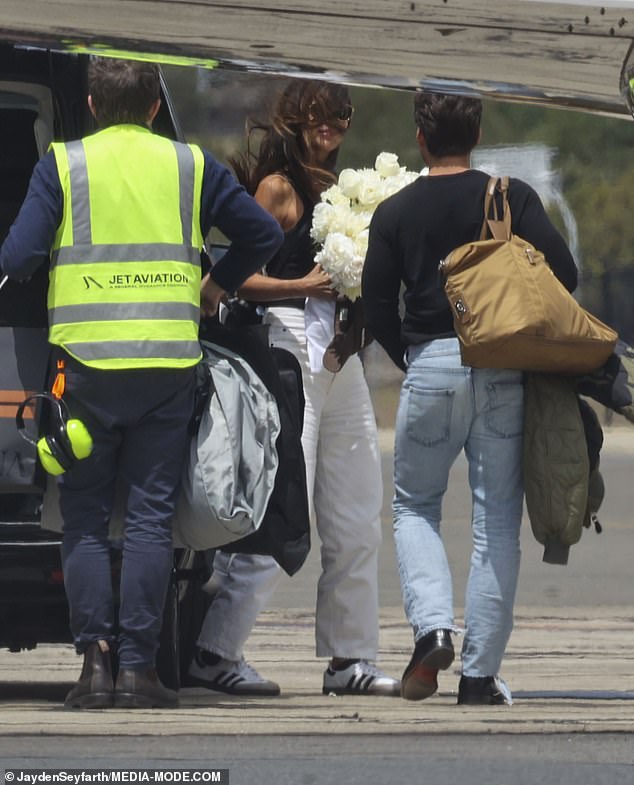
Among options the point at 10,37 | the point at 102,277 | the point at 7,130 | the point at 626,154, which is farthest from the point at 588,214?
the point at 10,37

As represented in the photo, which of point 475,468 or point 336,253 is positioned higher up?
point 336,253

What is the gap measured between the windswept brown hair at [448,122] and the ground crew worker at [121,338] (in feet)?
2.21

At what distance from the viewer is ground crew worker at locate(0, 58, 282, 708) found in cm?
451

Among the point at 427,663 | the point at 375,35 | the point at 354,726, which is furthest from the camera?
the point at 427,663

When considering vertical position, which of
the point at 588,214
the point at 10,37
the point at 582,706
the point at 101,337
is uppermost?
the point at 10,37

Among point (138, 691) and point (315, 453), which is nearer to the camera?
point (138, 691)

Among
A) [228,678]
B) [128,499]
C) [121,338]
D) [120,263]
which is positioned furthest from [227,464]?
[228,678]

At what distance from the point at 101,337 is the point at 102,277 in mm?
152

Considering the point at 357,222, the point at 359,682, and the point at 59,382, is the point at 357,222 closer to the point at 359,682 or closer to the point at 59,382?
the point at 59,382

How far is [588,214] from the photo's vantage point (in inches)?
704

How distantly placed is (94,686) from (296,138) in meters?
1.72

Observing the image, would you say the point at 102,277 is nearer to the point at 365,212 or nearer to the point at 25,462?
the point at 25,462

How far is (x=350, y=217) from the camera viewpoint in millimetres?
5164

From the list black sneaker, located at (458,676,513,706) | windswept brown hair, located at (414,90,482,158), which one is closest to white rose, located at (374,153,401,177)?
windswept brown hair, located at (414,90,482,158)
